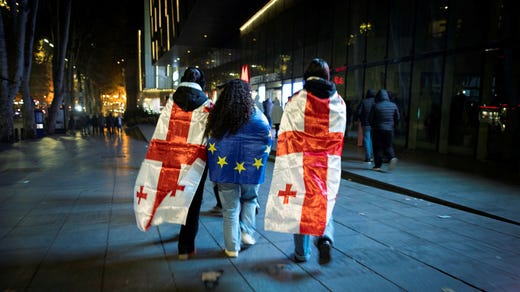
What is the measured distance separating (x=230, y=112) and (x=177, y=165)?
29.3 inches

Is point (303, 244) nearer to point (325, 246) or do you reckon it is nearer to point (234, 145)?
point (325, 246)

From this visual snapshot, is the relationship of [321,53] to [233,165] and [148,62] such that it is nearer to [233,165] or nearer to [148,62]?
[233,165]

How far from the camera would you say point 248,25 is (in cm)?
2922

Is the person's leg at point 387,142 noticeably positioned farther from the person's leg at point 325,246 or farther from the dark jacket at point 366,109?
the person's leg at point 325,246

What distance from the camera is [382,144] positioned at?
9.02 metres

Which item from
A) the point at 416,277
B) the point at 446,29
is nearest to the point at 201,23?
the point at 446,29

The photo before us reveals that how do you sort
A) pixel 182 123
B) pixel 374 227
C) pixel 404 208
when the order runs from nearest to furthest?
1. pixel 182 123
2. pixel 374 227
3. pixel 404 208

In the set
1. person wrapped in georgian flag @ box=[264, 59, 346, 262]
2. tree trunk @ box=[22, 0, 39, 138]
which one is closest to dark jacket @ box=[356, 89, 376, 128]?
person wrapped in georgian flag @ box=[264, 59, 346, 262]

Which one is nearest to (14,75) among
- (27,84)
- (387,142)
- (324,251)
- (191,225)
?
(27,84)

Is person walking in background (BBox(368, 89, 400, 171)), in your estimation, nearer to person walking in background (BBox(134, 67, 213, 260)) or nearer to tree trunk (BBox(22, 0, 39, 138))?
person walking in background (BBox(134, 67, 213, 260))

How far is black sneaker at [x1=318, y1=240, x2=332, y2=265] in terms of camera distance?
385cm

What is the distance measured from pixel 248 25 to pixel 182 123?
2690cm

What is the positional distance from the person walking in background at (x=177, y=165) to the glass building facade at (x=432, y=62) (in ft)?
31.6

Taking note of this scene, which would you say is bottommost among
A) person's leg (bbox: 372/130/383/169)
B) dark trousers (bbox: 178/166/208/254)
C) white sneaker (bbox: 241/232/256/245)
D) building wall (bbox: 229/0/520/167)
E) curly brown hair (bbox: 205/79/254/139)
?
white sneaker (bbox: 241/232/256/245)
